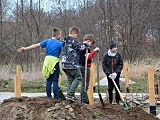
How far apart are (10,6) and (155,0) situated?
11086 mm

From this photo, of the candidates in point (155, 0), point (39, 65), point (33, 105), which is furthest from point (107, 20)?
point (33, 105)

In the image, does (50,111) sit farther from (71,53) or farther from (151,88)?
(151,88)

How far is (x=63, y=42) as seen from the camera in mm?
7785

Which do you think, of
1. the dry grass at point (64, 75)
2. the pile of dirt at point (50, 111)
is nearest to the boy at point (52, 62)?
the pile of dirt at point (50, 111)

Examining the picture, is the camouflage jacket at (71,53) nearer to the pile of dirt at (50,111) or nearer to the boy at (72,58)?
the boy at (72,58)

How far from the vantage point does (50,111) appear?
633 cm

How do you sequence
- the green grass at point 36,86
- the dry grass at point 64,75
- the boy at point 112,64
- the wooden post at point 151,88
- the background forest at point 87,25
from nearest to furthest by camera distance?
1. the wooden post at point 151,88
2. the boy at point 112,64
3. the green grass at point 36,86
4. the dry grass at point 64,75
5. the background forest at point 87,25

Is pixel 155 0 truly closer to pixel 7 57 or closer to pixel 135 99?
pixel 7 57

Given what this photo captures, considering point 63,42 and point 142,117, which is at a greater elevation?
point 63,42

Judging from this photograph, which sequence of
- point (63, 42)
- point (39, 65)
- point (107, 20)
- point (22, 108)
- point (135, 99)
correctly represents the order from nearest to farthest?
point (22, 108) < point (63, 42) < point (135, 99) < point (39, 65) < point (107, 20)

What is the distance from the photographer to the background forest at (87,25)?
25.4 meters

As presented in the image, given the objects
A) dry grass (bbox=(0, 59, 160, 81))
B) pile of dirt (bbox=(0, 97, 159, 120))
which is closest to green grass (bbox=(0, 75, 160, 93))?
dry grass (bbox=(0, 59, 160, 81))

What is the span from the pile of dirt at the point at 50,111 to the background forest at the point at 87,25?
14789mm

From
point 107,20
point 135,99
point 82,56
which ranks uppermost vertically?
point 107,20
